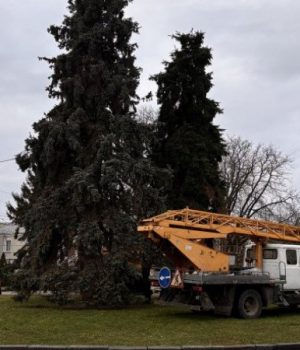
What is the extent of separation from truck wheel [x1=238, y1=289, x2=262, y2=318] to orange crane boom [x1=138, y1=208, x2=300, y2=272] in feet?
3.46

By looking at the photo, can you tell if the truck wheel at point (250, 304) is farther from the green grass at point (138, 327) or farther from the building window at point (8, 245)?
the building window at point (8, 245)

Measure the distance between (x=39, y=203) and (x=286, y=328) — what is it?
426 inches

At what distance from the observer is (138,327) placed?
547 inches

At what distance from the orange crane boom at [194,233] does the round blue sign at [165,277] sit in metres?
0.75

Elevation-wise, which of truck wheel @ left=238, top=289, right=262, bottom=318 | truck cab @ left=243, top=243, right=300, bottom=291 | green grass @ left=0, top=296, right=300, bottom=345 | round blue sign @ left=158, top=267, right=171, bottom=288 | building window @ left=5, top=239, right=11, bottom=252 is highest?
building window @ left=5, top=239, right=11, bottom=252

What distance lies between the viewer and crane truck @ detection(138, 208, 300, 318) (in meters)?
16.3

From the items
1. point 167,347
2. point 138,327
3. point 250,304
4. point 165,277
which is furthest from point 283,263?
point 167,347

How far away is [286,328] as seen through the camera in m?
13.8

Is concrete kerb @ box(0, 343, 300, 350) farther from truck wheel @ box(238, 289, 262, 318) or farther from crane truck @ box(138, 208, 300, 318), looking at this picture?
truck wheel @ box(238, 289, 262, 318)

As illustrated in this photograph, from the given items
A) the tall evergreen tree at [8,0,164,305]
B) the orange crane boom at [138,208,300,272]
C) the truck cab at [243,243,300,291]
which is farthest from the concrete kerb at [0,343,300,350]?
the tall evergreen tree at [8,0,164,305]

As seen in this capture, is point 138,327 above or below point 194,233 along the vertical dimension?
below

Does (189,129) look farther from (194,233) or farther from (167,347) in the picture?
(167,347)

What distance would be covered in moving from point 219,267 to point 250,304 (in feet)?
Result: 5.19

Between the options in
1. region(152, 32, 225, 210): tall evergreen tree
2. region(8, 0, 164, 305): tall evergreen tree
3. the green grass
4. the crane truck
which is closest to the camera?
the green grass
